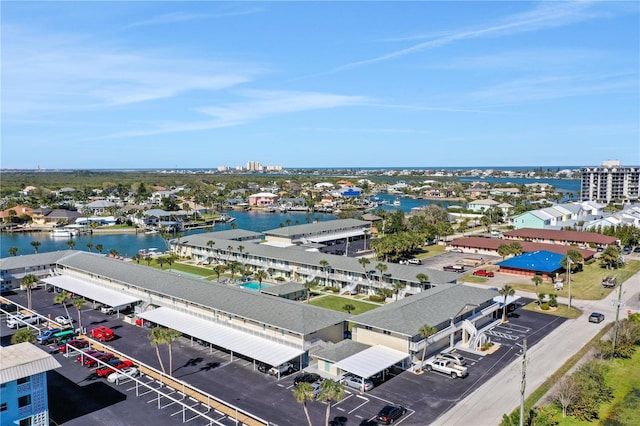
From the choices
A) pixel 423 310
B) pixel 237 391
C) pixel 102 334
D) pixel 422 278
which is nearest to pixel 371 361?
pixel 423 310

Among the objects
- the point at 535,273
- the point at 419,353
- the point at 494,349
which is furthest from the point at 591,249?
the point at 419,353

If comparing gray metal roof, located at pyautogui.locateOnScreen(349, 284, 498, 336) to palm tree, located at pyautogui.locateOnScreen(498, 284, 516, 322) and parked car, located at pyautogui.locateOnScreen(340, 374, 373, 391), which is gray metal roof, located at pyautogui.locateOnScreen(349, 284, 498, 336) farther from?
parked car, located at pyautogui.locateOnScreen(340, 374, 373, 391)

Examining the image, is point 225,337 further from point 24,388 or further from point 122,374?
point 24,388

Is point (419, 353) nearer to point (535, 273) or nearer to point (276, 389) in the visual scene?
point (276, 389)

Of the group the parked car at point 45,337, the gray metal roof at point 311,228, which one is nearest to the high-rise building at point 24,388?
the parked car at point 45,337

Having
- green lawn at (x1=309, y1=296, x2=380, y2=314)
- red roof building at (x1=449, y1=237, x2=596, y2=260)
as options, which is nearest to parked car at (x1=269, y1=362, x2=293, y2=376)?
green lawn at (x1=309, y1=296, x2=380, y2=314)

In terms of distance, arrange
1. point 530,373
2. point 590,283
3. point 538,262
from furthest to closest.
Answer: point 538,262, point 590,283, point 530,373

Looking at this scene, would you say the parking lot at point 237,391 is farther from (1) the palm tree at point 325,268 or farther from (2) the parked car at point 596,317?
(1) the palm tree at point 325,268
